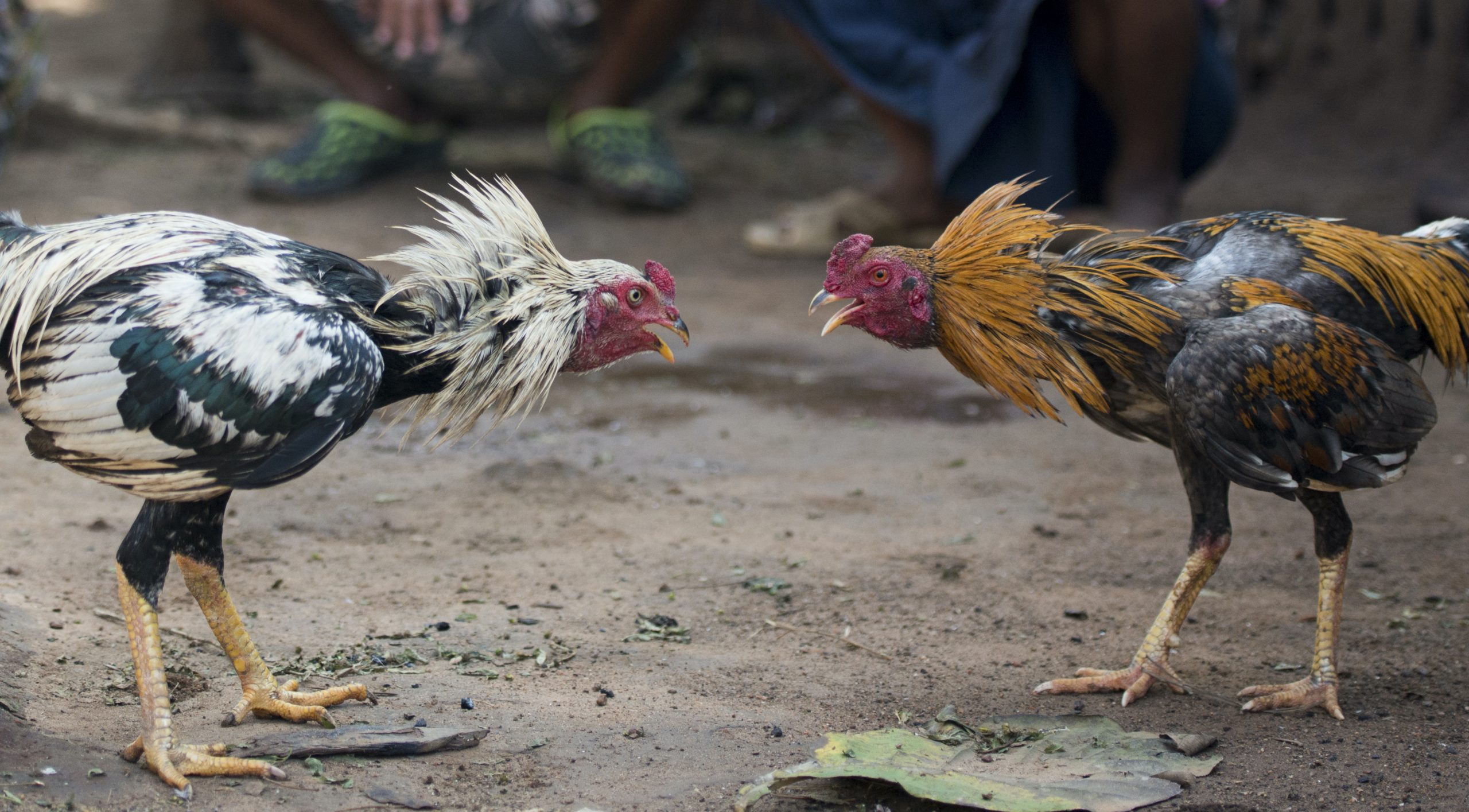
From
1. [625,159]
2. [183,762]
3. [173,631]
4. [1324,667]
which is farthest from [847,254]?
[625,159]

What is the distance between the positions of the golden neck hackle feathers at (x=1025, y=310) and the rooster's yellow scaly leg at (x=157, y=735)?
5.63 ft

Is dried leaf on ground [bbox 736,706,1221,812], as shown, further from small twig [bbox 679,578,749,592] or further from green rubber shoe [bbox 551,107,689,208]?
green rubber shoe [bbox 551,107,689,208]

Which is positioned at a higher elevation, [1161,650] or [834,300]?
[834,300]

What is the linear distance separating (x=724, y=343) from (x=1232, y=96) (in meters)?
2.95

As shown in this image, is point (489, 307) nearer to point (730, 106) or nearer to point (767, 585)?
point (767, 585)

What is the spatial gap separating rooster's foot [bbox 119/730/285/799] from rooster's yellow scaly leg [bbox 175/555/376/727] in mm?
222

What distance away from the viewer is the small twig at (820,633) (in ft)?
11.0

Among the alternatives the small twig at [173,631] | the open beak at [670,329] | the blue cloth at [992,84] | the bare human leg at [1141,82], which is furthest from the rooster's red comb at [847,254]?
the blue cloth at [992,84]

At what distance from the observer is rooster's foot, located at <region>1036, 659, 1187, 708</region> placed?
3.09 metres

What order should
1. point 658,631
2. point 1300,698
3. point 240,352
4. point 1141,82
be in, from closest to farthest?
point 240,352, point 1300,698, point 658,631, point 1141,82

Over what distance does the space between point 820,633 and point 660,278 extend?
43.2 inches

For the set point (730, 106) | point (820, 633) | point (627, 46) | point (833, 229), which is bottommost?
point (820, 633)

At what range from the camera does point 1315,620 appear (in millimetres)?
3582

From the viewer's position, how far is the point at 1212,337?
9.17 ft
